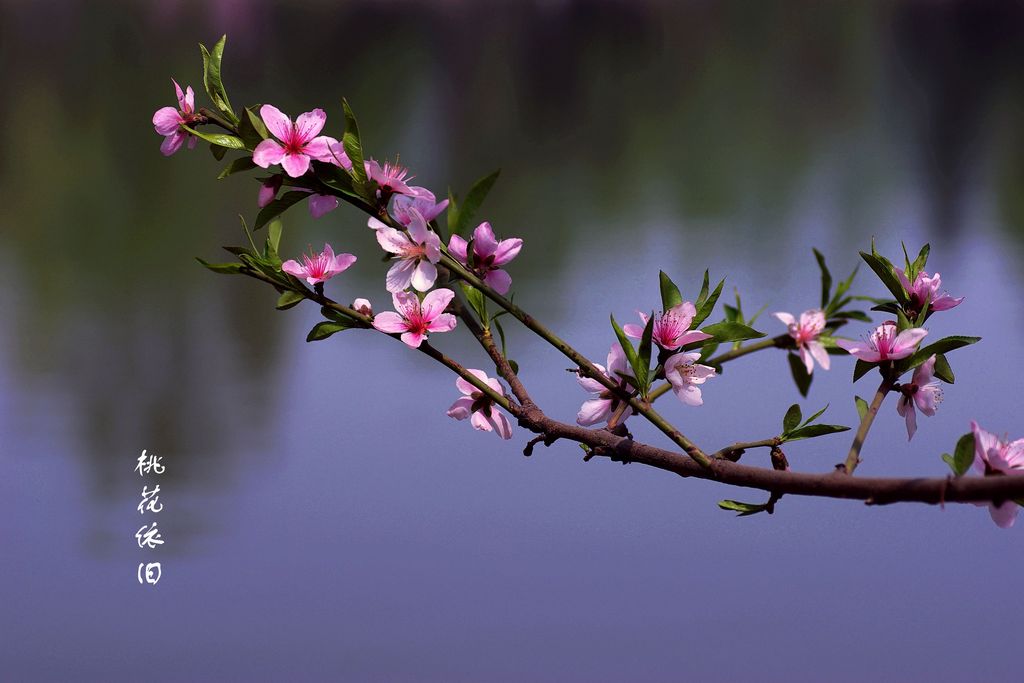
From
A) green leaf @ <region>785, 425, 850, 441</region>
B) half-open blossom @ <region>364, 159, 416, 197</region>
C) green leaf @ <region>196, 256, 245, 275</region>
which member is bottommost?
green leaf @ <region>785, 425, 850, 441</region>

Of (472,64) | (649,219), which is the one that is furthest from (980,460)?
(472,64)

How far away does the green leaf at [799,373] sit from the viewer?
37 cm

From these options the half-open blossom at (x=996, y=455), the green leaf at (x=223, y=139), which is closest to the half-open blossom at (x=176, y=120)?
the green leaf at (x=223, y=139)

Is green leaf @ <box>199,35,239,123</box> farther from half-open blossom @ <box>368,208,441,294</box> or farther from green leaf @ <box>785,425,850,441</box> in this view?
green leaf @ <box>785,425,850,441</box>

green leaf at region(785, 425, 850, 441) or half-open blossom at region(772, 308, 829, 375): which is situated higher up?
half-open blossom at region(772, 308, 829, 375)

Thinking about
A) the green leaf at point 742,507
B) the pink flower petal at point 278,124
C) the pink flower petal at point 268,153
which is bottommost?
the green leaf at point 742,507

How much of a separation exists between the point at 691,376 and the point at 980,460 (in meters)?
0.11

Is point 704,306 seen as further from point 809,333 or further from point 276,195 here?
point 276,195

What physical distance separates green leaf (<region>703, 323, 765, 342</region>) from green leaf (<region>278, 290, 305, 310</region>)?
6.2 inches

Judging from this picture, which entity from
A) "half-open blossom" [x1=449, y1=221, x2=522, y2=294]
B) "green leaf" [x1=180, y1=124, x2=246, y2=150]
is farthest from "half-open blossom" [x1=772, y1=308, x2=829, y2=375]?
"green leaf" [x1=180, y1=124, x2=246, y2=150]

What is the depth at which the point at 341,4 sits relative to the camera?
8758mm

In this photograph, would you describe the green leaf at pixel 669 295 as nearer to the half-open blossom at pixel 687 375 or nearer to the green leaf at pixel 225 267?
the half-open blossom at pixel 687 375

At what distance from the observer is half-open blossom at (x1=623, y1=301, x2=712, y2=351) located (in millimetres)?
397

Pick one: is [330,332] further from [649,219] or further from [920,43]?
[920,43]
